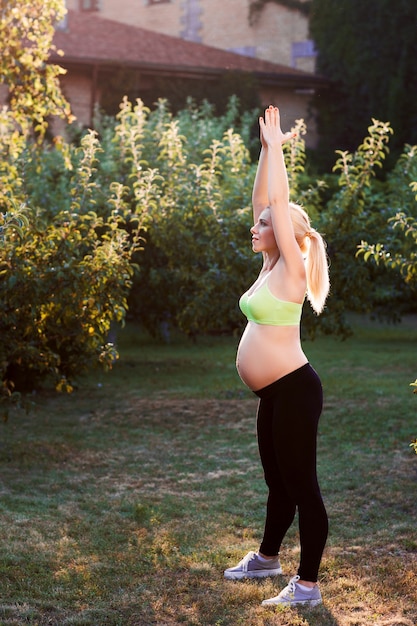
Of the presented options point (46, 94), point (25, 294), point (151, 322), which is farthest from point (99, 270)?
point (151, 322)

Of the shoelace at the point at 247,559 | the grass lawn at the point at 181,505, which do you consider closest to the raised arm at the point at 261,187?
the shoelace at the point at 247,559

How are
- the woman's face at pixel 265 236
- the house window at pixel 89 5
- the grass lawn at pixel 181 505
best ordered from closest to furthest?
the woman's face at pixel 265 236, the grass lawn at pixel 181 505, the house window at pixel 89 5

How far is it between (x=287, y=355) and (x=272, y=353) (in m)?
0.07

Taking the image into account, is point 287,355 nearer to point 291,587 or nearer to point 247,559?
point 291,587

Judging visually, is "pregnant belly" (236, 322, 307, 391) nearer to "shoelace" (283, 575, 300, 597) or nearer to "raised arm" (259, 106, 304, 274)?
"raised arm" (259, 106, 304, 274)

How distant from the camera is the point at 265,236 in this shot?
504cm

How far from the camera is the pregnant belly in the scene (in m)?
4.93

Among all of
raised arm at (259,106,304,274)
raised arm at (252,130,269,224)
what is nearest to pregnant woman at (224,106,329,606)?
raised arm at (259,106,304,274)

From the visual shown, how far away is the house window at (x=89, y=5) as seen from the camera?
35.4m

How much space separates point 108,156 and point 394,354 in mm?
5290

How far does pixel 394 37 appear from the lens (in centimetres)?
2558

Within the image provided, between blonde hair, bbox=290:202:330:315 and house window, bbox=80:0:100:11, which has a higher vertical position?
house window, bbox=80:0:100:11

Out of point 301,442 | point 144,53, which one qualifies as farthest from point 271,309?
point 144,53

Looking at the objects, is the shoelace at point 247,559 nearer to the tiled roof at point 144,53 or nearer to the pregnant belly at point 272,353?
the pregnant belly at point 272,353
